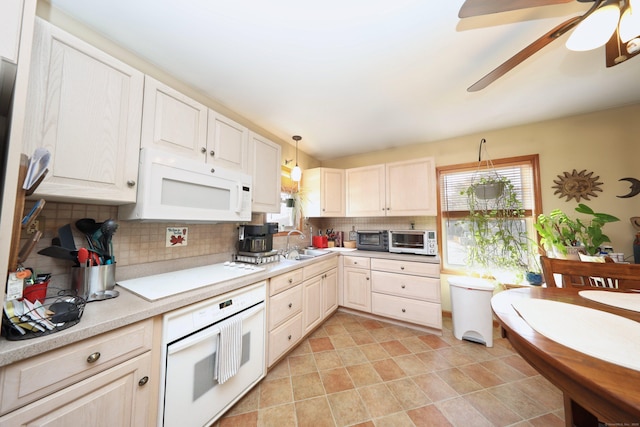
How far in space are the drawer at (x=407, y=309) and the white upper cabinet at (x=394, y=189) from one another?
108cm

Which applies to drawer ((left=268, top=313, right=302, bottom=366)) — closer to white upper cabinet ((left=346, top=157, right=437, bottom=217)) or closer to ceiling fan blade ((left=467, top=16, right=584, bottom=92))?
white upper cabinet ((left=346, top=157, right=437, bottom=217))

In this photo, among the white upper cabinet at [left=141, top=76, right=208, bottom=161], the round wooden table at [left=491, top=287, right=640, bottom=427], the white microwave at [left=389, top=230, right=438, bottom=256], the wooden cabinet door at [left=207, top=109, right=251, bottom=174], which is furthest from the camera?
the white microwave at [left=389, top=230, right=438, bottom=256]

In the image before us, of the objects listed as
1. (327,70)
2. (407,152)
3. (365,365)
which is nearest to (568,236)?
(407,152)

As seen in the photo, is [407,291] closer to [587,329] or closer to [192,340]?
[587,329]

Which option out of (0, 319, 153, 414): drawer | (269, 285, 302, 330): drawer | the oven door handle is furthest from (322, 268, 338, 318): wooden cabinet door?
(0, 319, 153, 414): drawer

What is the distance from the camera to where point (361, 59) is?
151cm

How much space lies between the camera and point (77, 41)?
3.35ft

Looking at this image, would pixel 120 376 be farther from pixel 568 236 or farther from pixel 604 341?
pixel 568 236

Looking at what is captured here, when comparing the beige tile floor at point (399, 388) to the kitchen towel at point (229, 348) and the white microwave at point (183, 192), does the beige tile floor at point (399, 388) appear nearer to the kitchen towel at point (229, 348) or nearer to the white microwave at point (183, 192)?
the kitchen towel at point (229, 348)

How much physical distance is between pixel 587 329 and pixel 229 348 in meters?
1.66

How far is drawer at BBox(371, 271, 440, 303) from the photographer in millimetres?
2340

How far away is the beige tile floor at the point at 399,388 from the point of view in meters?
1.34

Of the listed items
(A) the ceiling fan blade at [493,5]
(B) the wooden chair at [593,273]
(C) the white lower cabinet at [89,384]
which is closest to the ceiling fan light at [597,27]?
(A) the ceiling fan blade at [493,5]

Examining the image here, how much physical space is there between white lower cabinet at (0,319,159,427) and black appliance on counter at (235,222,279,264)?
1020mm
